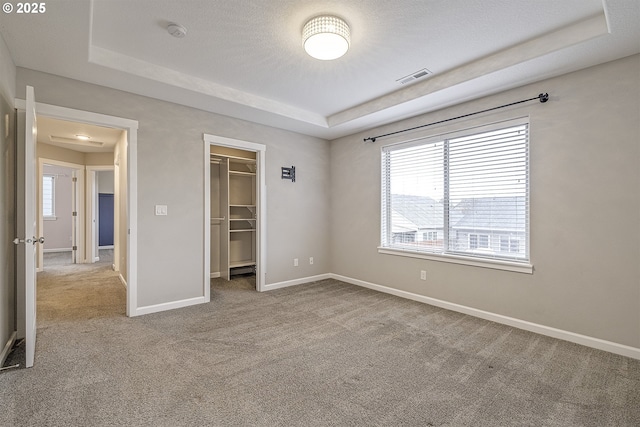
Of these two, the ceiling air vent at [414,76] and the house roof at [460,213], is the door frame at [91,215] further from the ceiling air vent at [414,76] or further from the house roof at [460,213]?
the ceiling air vent at [414,76]

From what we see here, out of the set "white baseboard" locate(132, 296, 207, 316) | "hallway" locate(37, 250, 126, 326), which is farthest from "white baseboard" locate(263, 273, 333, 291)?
"hallway" locate(37, 250, 126, 326)

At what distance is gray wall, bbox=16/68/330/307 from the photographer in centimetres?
319

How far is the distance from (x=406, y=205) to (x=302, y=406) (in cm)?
312

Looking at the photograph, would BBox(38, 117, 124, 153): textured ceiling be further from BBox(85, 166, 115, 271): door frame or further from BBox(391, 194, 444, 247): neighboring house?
BBox(391, 194, 444, 247): neighboring house

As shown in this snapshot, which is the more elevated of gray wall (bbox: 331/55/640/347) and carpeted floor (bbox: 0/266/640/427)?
gray wall (bbox: 331/55/640/347)

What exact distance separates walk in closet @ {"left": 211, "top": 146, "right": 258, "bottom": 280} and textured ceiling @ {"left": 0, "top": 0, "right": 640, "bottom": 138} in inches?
74.6

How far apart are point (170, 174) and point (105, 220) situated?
7389 mm

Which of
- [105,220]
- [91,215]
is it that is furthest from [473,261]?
[105,220]

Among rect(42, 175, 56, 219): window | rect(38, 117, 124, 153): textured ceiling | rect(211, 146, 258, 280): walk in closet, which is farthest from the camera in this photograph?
rect(42, 175, 56, 219): window

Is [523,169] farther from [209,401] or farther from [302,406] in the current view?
[209,401]

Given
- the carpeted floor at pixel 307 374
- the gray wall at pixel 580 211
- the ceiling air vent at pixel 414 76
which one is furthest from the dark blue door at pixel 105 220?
the gray wall at pixel 580 211

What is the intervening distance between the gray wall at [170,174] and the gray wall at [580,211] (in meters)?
2.74

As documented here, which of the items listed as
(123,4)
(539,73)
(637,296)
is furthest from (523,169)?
(123,4)

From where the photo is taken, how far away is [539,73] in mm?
2883
